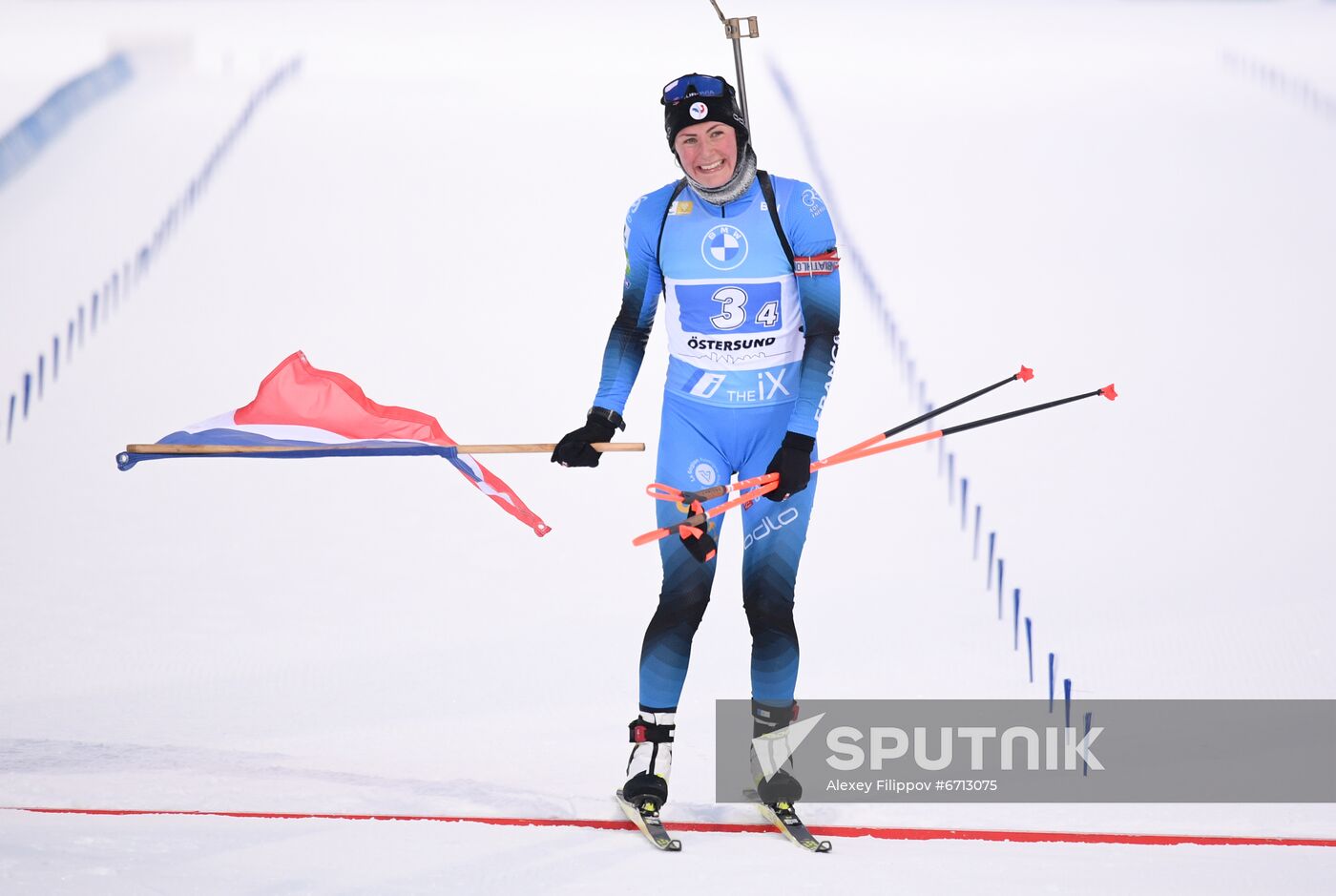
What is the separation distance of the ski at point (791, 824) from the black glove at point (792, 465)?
2.96ft

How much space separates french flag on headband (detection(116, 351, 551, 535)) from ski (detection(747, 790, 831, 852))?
103 cm

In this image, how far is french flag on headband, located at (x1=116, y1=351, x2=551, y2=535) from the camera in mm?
4703

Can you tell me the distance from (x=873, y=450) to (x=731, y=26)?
1.28 metres

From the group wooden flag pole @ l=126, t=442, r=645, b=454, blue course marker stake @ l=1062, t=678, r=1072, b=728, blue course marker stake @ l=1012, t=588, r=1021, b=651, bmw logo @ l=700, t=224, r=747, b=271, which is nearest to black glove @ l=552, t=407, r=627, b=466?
wooden flag pole @ l=126, t=442, r=645, b=454

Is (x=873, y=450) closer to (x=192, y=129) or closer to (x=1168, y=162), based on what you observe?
(x=1168, y=162)

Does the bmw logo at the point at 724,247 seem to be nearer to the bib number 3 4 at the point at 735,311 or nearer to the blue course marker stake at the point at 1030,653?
the bib number 3 4 at the point at 735,311

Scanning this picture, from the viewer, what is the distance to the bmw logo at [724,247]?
14.6ft

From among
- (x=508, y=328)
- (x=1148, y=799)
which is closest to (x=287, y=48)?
(x=508, y=328)

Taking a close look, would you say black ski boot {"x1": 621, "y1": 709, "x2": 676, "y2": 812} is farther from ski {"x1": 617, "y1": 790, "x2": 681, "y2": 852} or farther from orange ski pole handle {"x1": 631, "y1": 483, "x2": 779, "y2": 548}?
orange ski pole handle {"x1": 631, "y1": 483, "x2": 779, "y2": 548}

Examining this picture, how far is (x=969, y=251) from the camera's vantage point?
466 inches

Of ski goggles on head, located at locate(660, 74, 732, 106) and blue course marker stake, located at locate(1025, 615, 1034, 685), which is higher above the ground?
ski goggles on head, located at locate(660, 74, 732, 106)

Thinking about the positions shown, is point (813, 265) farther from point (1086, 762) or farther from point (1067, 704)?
point (1086, 762)

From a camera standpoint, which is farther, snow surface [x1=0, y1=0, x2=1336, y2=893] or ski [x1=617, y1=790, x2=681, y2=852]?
snow surface [x1=0, y1=0, x2=1336, y2=893]

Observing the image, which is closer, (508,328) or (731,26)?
(731,26)
